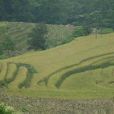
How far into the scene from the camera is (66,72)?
38.5m

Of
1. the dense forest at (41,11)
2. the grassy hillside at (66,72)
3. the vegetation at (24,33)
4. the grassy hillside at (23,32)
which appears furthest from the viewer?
the dense forest at (41,11)

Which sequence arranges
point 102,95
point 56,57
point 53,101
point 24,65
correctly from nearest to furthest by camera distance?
point 53,101 → point 102,95 → point 24,65 → point 56,57

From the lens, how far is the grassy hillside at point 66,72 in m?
32.7

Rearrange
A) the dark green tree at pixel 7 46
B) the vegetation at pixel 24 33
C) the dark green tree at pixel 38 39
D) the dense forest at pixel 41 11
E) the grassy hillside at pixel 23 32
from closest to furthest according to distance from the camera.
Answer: the dark green tree at pixel 7 46, the dark green tree at pixel 38 39, the vegetation at pixel 24 33, the grassy hillside at pixel 23 32, the dense forest at pixel 41 11

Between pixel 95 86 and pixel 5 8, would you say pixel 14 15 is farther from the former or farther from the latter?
pixel 95 86

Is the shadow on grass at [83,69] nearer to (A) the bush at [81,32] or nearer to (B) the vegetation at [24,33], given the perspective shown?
(A) the bush at [81,32]

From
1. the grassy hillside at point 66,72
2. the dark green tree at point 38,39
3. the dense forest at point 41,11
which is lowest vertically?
the grassy hillside at point 66,72

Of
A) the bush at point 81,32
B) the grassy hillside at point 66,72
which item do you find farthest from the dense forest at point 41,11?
the grassy hillside at point 66,72

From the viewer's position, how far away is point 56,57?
140ft

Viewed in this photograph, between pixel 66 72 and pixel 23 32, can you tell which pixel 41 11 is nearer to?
pixel 23 32

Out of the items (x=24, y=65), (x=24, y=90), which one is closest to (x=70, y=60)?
(x=24, y=65)

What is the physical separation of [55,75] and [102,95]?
21.7 ft

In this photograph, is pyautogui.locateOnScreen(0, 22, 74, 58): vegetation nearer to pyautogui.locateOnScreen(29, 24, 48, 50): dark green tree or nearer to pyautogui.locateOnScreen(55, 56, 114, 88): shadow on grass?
pyautogui.locateOnScreen(29, 24, 48, 50): dark green tree

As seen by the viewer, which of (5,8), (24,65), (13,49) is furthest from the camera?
(5,8)
